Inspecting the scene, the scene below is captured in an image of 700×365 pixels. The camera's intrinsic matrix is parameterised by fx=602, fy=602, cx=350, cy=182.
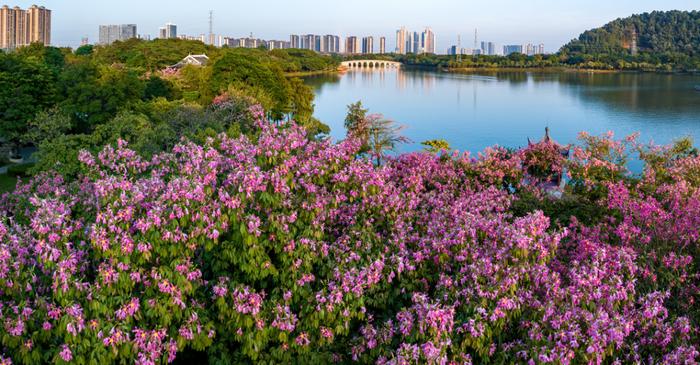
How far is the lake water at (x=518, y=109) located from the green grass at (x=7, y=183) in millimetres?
19187

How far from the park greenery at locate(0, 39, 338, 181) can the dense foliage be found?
4966mm

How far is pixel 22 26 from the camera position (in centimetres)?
9175

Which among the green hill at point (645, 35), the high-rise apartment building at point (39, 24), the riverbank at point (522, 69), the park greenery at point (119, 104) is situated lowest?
the park greenery at point (119, 104)

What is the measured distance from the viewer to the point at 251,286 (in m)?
5.46

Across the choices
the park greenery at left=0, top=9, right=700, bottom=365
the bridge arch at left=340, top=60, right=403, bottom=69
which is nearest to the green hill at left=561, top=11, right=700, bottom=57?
the bridge arch at left=340, top=60, right=403, bottom=69

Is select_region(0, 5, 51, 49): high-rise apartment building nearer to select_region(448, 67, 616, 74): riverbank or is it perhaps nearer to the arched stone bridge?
the arched stone bridge

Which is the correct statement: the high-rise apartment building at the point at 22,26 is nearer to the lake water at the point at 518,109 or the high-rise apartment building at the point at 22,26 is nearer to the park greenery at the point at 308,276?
the lake water at the point at 518,109

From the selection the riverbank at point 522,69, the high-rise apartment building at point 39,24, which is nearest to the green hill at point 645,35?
the riverbank at point 522,69

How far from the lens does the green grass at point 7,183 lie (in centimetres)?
1781

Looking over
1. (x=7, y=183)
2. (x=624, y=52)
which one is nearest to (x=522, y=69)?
(x=624, y=52)

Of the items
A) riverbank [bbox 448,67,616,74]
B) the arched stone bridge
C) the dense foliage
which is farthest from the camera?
the arched stone bridge

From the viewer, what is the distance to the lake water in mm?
40031

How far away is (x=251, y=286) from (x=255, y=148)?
1.43 metres

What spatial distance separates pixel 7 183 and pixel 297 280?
16902mm
